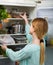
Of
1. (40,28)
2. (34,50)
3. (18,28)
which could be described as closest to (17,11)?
(18,28)

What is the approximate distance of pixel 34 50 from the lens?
2.12 meters

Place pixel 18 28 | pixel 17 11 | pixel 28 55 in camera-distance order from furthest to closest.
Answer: pixel 17 11 → pixel 18 28 → pixel 28 55

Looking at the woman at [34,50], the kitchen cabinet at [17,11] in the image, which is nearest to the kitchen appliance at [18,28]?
the kitchen cabinet at [17,11]

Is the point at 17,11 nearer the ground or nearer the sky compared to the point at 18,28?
nearer the sky

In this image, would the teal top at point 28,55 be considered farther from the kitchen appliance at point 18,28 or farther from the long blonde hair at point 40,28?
the kitchen appliance at point 18,28

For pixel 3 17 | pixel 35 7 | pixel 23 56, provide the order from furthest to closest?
1. pixel 35 7
2. pixel 3 17
3. pixel 23 56

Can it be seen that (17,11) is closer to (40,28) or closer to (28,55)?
(40,28)

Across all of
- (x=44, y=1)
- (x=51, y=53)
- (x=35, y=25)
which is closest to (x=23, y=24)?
(x=44, y=1)

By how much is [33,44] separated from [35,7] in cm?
108

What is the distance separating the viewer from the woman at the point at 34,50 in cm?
211

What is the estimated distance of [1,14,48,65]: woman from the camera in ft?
6.91

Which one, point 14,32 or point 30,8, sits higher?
point 30,8

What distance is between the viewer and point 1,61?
3205 mm

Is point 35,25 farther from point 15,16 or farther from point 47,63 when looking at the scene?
point 47,63
